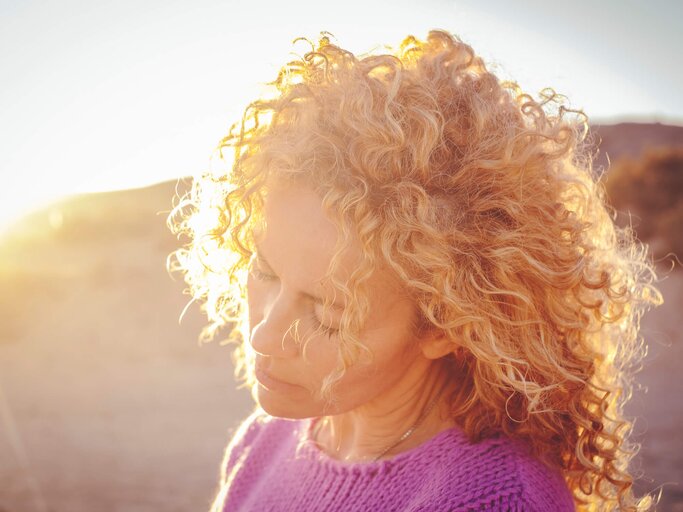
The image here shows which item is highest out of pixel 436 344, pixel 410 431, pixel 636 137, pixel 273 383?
pixel 273 383

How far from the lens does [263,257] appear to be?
1306mm

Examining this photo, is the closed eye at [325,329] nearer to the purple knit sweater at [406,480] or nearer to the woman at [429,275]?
the woman at [429,275]

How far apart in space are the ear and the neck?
0.43 ft

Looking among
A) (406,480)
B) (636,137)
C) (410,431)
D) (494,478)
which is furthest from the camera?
(636,137)

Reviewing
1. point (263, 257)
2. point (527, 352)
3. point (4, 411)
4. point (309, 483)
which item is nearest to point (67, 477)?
point (4, 411)

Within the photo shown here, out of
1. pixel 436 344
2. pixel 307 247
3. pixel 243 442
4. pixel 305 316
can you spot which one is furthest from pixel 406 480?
pixel 243 442

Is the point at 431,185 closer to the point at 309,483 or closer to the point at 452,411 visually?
the point at 452,411

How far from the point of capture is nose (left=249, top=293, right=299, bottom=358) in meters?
1.22

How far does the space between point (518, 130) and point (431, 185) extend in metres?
0.24

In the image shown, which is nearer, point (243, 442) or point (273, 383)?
point (273, 383)

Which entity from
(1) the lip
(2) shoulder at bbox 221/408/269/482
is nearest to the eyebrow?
(1) the lip

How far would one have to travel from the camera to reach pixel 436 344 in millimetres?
1311

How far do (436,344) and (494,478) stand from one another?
0.31 meters

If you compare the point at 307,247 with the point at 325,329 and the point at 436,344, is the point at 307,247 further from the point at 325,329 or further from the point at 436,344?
the point at 436,344
